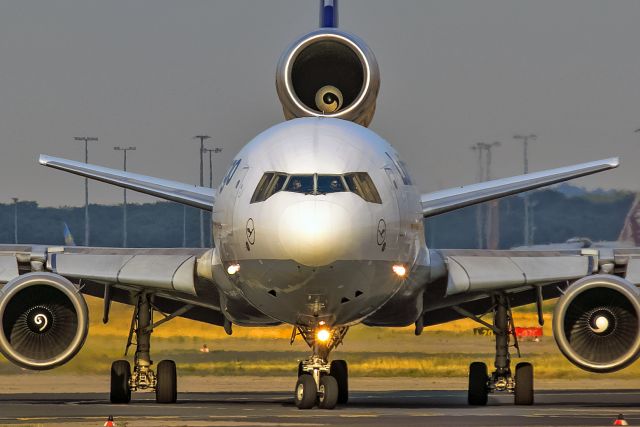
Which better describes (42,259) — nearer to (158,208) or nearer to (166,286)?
(166,286)

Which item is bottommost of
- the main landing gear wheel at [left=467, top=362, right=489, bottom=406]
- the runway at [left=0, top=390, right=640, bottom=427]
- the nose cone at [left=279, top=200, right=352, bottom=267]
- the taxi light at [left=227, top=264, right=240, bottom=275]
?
the runway at [left=0, top=390, right=640, bottom=427]

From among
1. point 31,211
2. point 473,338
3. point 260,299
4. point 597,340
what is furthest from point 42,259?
point 31,211

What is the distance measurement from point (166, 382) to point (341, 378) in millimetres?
3760

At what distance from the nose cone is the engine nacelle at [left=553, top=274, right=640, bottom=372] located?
18.4 feet

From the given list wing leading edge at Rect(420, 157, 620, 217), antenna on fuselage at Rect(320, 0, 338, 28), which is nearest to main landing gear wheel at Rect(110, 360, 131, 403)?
wing leading edge at Rect(420, 157, 620, 217)

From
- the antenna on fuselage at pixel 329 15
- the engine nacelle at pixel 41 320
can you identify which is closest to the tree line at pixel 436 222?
the antenna on fuselage at pixel 329 15

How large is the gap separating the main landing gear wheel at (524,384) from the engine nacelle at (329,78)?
4834mm

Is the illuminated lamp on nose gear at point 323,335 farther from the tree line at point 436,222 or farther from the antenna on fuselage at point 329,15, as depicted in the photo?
the tree line at point 436,222

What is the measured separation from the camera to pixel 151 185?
83.9 feet

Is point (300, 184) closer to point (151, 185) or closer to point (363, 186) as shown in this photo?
point (363, 186)

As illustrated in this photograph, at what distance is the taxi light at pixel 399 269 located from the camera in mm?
22314

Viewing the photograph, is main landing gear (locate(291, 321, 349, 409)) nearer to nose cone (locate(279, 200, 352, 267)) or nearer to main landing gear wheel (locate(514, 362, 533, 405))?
nose cone (locate(279, 200, 352, 267))

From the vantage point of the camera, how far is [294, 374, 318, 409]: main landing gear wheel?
75.2 ft

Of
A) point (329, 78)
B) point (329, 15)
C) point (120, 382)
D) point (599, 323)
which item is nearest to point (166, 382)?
point (120, 382)
